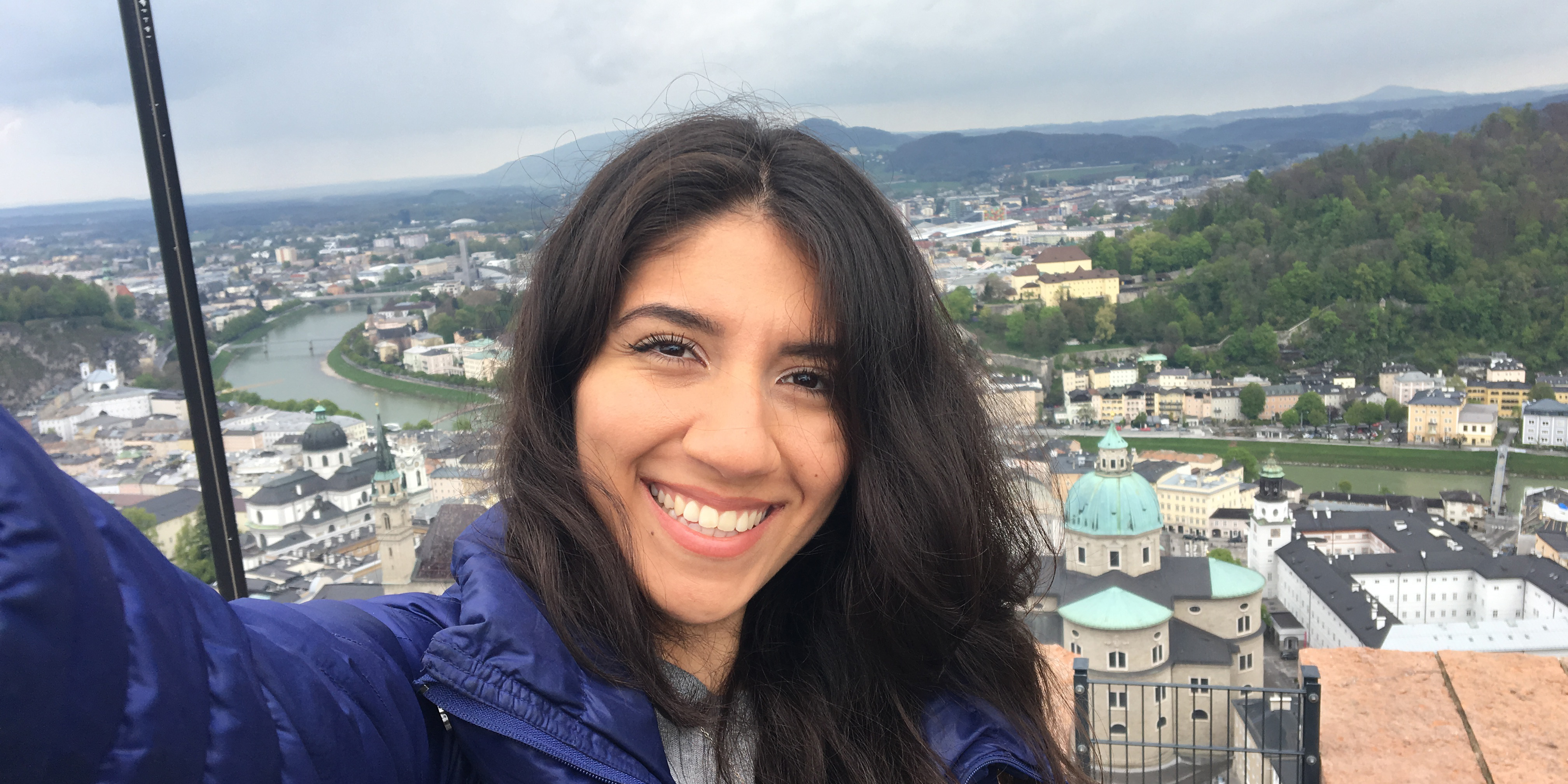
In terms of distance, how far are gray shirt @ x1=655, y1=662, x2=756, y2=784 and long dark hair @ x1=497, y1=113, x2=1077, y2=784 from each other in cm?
1

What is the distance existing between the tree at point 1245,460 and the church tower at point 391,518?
9034mm

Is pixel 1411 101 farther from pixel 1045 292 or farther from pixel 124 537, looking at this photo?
pixel 124 537

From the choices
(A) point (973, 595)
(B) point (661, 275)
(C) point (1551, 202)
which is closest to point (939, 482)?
(A) point (973, 595)

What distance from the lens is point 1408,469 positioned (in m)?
10.2

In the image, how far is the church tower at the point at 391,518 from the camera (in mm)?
2695

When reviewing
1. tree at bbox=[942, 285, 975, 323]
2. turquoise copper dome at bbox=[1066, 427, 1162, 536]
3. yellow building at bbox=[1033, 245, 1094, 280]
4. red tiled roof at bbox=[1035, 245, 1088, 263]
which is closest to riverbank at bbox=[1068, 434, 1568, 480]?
turquoise copper dome at bbox=[1066, 427, 1162, 536]

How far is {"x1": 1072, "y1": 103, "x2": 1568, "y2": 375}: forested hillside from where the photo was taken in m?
9.27

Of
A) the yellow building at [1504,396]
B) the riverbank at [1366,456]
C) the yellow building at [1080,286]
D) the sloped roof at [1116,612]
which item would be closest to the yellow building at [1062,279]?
the yellow building at [1080,286]

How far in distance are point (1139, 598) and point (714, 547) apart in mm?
7499

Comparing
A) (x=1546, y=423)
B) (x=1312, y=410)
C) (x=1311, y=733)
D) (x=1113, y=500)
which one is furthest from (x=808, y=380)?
(x=1312, y=410)

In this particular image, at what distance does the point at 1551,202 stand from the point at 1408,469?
287 cm

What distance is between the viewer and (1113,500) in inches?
328

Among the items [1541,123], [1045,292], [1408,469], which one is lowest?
[1408,469]

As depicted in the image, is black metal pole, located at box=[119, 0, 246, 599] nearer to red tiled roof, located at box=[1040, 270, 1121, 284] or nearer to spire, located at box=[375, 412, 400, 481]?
spire, located at box=[375, 412, 400, 481]
